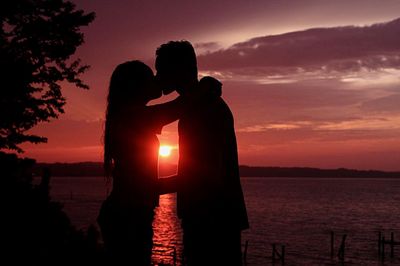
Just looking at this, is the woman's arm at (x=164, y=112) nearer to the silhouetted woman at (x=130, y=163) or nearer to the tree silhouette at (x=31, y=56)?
the silhouetted woman at (x=130, y=163)

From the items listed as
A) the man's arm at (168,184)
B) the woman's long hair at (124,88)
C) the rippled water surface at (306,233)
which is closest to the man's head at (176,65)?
the woman's long hair at (124,88)

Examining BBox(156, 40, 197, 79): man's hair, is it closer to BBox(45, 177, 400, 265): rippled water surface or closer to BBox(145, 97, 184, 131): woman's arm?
BBox(145, 97, 184, 131): woman's arm

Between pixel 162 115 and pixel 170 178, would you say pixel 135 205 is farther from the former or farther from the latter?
pixel 162 115

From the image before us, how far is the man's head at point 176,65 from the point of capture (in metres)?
3.32

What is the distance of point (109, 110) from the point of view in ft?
13.1

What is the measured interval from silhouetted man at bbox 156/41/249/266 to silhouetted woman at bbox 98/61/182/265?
0.38m

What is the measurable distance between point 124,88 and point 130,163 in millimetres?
590

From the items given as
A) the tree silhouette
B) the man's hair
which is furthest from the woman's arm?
the tree silhouette

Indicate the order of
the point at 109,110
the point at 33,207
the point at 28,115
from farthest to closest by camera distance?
1. the point at 28,115
2. the point at 33,207
3. the point at 109,110

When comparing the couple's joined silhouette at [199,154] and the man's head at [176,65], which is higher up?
the man's head at [176,65]

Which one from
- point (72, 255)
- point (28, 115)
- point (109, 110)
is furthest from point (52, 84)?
point (109, 110)

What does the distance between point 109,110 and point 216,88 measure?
39.3 inches

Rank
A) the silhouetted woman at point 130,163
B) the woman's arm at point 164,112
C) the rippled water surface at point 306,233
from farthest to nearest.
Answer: the rippled water surface at point 306,233
the silhouetted woman at point 130,163
the woman's arm at point 164,112

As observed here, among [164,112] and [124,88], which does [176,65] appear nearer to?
[164,112]
